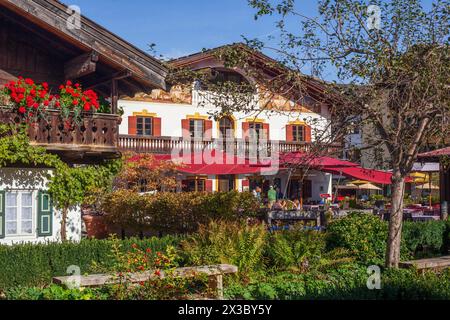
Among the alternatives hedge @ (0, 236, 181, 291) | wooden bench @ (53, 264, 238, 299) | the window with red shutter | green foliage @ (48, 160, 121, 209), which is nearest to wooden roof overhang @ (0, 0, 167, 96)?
green foliage @ (48, 160, 121, 209)

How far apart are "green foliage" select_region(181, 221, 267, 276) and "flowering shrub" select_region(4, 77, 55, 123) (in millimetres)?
4432

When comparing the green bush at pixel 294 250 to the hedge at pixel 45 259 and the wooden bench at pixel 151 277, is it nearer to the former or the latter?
the wooden bench at pixel 151 277

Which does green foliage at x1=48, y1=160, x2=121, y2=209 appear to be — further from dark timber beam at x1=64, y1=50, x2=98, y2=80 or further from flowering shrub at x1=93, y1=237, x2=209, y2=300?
flowering shrub at x1=93, y1=237, x2=209, y2=300

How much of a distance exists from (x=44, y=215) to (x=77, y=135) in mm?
1890

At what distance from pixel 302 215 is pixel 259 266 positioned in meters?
5.87

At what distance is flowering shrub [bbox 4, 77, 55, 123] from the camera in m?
13.2

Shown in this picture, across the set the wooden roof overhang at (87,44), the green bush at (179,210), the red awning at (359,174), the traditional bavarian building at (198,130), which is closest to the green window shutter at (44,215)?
the wooden roof overhang at (87,44)

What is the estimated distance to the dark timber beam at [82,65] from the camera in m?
14.4

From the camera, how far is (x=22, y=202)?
13766 mm

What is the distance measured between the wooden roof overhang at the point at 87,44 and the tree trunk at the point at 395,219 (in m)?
6.76

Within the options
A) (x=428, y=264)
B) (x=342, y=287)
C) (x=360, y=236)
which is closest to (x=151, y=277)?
(x=342, y=287)

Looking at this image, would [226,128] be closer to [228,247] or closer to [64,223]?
[64,223]
